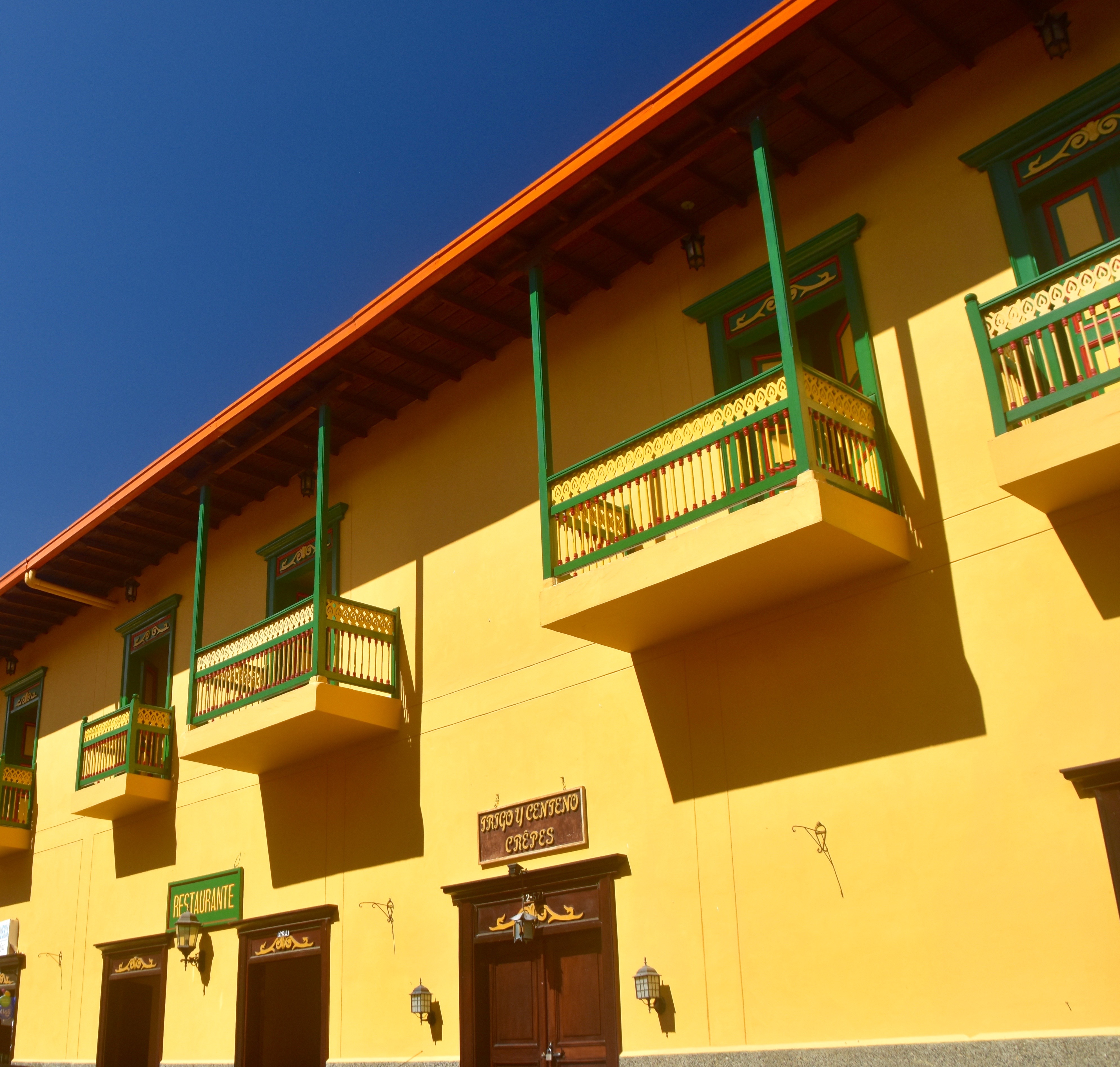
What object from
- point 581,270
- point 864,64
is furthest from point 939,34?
point 581,270

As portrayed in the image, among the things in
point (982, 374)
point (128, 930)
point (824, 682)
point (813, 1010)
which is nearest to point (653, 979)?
point (813, 1010)

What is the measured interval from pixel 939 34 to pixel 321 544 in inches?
292

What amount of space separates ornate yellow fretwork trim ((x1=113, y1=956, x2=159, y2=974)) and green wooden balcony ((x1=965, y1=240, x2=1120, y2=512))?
38.4 feet

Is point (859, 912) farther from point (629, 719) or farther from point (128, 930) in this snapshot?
point (128, 930)

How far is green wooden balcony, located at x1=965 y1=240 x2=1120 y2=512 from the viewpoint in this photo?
23.8ft

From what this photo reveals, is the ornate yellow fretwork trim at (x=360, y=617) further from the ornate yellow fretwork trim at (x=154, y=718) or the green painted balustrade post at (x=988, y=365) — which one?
the green painted balustrade post at (x=988, y=365)

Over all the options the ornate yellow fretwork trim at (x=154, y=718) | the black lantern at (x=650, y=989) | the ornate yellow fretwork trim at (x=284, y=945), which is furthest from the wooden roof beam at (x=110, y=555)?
the black lantern at (x=650, y=989)

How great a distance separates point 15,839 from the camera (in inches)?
703

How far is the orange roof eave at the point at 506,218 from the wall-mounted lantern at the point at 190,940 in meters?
5.27

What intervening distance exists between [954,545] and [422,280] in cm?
574

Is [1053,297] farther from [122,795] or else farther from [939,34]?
[122,795]

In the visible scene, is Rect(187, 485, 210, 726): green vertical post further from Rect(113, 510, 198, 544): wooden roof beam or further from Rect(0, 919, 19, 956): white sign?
Rect(0, 919, 19, 956): white sign

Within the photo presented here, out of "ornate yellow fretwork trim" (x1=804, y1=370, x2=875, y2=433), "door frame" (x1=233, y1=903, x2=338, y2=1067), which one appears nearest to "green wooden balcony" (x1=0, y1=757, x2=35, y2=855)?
"door frame" (x1=233, y1=903, x2=338, y2=1067)

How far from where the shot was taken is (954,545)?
27.8 ft
